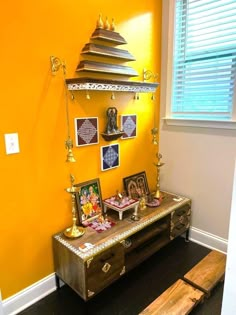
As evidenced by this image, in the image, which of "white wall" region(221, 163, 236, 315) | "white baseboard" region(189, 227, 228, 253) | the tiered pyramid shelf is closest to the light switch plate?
the tiered pyramid shelf

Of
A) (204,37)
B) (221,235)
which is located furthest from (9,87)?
(221,235)

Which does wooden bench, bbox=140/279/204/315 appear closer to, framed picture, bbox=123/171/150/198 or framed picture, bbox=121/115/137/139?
framed picture, bbox=123/171/150/198

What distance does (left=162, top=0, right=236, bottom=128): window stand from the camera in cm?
200

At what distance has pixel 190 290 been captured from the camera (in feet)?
5.55

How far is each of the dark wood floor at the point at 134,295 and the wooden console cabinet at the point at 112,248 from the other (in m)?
0.17

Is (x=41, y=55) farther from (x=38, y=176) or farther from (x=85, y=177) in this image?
(x=85, y=177)

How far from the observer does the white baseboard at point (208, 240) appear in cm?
224

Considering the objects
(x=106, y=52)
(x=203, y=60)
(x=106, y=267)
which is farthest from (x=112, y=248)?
(x=203, y=60)

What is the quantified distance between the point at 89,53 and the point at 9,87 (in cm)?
66

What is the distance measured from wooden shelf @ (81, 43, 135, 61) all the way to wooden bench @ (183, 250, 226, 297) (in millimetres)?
1853

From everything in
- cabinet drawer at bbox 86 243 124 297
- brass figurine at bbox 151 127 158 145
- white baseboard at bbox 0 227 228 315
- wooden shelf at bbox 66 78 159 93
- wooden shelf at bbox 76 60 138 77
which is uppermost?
wooden shelf at bbox 76 60 138 77

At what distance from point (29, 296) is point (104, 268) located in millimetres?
623

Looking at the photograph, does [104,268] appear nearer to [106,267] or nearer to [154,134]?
[106,267]

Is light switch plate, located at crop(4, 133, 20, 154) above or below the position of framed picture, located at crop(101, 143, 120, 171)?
above
